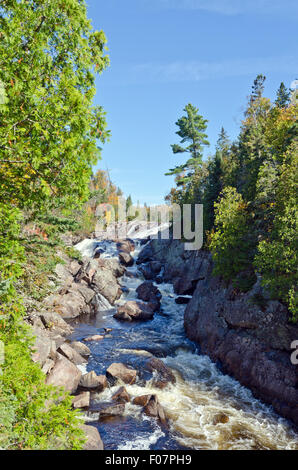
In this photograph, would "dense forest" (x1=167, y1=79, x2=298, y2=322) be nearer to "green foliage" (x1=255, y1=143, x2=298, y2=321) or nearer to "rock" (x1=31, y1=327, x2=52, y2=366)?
"green foliage" (x1=255, y1=143, x2=298, y2=321)

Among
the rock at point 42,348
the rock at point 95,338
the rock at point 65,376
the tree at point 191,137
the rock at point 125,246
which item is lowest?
the rock at point 95,338

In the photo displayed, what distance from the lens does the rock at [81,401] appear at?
12.4 m

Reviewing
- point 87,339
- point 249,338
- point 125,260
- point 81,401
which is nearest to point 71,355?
point 81,401

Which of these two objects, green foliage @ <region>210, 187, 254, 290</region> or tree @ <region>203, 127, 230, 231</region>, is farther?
tree @ <region>203, 127, 230, 231</region>

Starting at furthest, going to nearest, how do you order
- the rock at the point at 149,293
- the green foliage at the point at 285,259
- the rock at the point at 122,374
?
1. the rock at the point at 149,293
2. the rock at the point at 122,374
3. the green foliage at the point at 285,259

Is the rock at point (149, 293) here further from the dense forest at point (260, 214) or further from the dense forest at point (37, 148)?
the dense forest at point (37, 148)

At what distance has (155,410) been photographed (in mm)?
12492

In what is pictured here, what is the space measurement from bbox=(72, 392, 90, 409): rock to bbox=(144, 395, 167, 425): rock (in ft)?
9.18

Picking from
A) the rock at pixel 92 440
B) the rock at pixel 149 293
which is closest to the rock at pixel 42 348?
the rock at pixel 92 440

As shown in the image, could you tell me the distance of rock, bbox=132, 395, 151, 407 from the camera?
13.1 metres

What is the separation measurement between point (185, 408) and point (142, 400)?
224cm

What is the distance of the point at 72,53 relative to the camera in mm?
7125

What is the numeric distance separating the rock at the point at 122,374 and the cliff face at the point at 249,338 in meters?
6.09

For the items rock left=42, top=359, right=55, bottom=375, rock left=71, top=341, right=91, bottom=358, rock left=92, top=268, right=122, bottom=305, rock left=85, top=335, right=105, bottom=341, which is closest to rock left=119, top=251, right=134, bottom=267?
rock left=92, top=268, right=122, bottom=305
